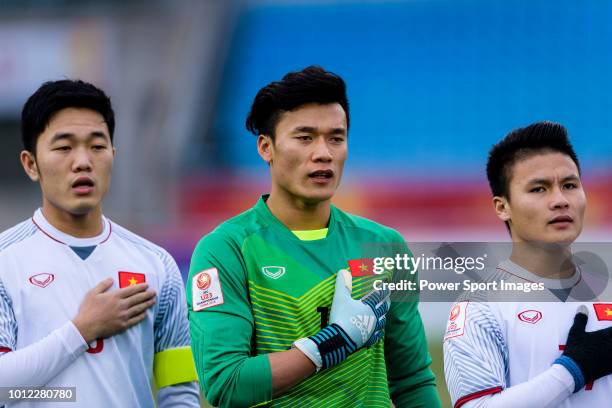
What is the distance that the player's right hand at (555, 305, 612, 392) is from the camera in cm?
325

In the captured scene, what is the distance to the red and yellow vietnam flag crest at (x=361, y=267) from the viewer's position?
3.59 meters

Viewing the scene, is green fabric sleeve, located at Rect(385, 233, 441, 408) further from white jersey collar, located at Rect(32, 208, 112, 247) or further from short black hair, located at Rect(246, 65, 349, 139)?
white jersey collar, located at Rect(32, 208, 112, 247)

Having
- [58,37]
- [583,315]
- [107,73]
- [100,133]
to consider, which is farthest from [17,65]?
[583,315]

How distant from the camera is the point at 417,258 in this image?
380 centimetres

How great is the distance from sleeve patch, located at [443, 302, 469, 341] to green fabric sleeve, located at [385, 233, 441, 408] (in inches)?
8.5

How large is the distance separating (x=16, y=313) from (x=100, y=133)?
2.53 feet

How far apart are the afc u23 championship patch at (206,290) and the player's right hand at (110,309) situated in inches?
16.2

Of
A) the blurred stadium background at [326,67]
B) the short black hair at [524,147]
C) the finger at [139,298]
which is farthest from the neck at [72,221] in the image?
the blurred stadium background at [326,67]

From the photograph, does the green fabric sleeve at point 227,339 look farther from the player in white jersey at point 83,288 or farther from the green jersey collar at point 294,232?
the player in white jersey at point 83,288

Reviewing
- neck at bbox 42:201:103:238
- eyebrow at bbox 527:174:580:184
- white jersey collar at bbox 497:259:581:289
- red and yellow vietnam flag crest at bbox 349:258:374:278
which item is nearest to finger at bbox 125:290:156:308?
neck at bbox 42:201:103:238

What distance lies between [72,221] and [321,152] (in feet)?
3.52

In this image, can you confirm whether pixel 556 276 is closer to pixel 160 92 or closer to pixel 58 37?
pixel 160 92

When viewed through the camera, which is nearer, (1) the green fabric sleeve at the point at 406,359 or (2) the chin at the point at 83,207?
(1) the green fabric sleeve at the point at 406,359

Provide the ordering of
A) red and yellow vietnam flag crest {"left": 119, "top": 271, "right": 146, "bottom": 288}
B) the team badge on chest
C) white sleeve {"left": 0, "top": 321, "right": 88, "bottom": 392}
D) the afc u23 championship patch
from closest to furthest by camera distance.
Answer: the afc u23 championship patch < white sleeve {"left": 0, "top": 321, "right": 88, "bottom": 392} < the team badge on chest < red and yellow vietnam flag crest {"left": 119, "top": 271, "right": 146, "bottom": 288}
